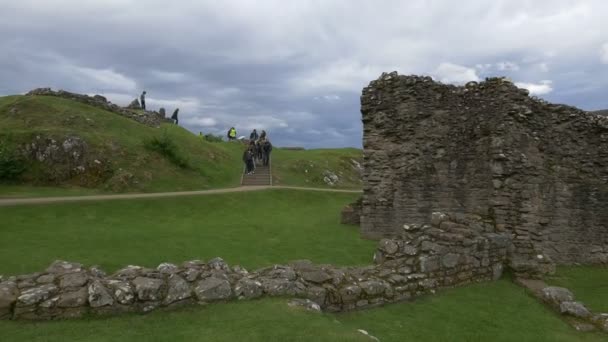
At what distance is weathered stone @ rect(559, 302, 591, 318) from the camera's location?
968 centimetres

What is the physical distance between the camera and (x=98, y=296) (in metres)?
6.55

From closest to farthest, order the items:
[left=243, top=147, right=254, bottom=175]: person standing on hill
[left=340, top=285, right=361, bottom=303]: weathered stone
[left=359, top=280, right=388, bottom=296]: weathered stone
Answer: [left=340, top=285, right=361, bottom=303]: weathered stone
[left=359, top=280, right=388, bottom=296]: weathered stone
[left=243, top=147, right=254, bottom=175]: person standing on hill

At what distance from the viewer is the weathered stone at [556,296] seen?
10.3 m

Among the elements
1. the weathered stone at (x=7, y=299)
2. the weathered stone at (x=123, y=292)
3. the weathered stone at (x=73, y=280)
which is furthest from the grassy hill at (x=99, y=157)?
the weathered stone at (x=123, y=292)

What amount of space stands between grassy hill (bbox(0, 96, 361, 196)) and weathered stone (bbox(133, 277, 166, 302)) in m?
19.8

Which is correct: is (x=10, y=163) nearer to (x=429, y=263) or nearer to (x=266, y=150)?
(x=266, y=150)

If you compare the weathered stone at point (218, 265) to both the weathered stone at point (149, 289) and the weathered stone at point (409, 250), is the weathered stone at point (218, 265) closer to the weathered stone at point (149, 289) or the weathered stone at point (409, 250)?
the weathered stone at point (149, 289)

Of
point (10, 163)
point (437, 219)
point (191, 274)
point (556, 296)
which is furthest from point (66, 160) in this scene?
point (556, 296)

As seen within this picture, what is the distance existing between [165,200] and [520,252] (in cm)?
1756

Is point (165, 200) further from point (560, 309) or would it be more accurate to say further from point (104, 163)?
point (560, 309)

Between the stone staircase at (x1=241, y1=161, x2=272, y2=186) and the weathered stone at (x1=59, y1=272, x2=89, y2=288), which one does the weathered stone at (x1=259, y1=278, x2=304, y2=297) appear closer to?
the weathered stone at (x1=59, y1=272, x2=89, y2=288)

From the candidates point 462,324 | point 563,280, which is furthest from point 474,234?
point 563,280

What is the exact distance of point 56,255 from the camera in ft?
40.4

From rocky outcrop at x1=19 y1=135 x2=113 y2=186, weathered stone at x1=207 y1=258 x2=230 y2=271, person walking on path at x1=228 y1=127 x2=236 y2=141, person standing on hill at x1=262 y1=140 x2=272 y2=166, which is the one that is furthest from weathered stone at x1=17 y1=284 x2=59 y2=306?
person walking on path at x1=228 y1=127 x2=236 y2=141
